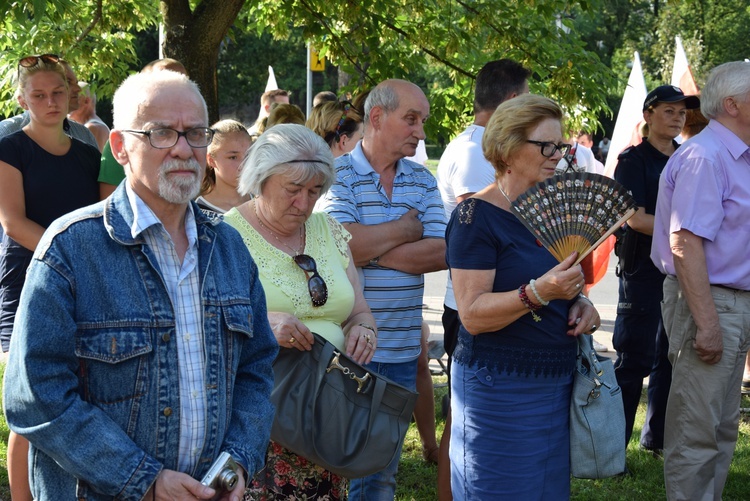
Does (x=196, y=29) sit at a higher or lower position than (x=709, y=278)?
higher

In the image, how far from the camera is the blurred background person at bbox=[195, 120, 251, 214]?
16.5ft

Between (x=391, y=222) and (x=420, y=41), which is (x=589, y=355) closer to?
(x=391, y=222)

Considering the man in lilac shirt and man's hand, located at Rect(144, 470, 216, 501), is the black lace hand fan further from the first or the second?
man's hand, located at Rect(144, 470, 216, 501)

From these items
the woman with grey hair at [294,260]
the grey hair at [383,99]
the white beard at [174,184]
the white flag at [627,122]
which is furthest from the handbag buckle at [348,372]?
the white flag at [627,122]

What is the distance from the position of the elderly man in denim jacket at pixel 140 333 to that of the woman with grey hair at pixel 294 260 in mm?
1006

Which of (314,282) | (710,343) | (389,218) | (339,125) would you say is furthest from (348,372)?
(339,125)

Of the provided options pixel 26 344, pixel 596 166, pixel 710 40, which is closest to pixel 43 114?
pixel 26 344

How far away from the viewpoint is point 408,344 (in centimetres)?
431

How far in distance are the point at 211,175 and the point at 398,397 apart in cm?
235

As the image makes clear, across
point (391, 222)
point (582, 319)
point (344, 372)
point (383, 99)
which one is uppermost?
point (383, 99)

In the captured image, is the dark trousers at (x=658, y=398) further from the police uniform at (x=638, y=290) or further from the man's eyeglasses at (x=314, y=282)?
the man's eyeglasses at (x=314, y=282)

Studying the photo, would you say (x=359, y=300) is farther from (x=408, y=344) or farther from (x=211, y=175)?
(x=211, y=175)

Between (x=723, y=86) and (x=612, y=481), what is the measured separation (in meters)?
2.45

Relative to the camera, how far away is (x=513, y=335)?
3.45 meters
